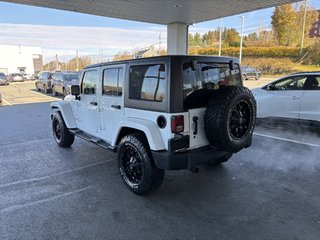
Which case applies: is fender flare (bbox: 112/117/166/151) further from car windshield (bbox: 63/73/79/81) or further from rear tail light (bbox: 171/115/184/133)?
car windshield (bbox: 63/73/79/81)

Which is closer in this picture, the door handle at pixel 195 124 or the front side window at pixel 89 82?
the door handle at pixel 195 124

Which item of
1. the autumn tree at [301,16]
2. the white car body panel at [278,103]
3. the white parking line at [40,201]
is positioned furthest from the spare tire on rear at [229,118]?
the autumn tree at [301,16]

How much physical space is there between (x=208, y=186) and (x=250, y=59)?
47.2 meters

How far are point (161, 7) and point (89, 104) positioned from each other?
8.55m

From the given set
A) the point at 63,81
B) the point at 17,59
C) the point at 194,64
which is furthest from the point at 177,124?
the point at 17,59

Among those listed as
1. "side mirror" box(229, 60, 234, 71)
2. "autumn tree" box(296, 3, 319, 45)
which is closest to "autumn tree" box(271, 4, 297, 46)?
"autumn tree" box(296, 3, 319, 45)

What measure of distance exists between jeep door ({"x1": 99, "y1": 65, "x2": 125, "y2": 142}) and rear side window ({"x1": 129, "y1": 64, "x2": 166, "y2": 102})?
0.94 ft

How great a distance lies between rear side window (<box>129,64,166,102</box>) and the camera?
3.27 m

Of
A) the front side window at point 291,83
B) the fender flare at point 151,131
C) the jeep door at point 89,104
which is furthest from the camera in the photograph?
the front side window at point 291,83

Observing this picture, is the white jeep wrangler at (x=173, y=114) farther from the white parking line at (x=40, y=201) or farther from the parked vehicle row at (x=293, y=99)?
the parked vehicle row at (x=293, y=99)

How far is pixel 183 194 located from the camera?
366 centimetres

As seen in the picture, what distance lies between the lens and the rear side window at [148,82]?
327 cm

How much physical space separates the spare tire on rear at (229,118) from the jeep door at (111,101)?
4.60ft

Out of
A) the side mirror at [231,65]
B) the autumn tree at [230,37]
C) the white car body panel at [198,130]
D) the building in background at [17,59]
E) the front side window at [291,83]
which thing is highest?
the autumn tree at [230,37]
